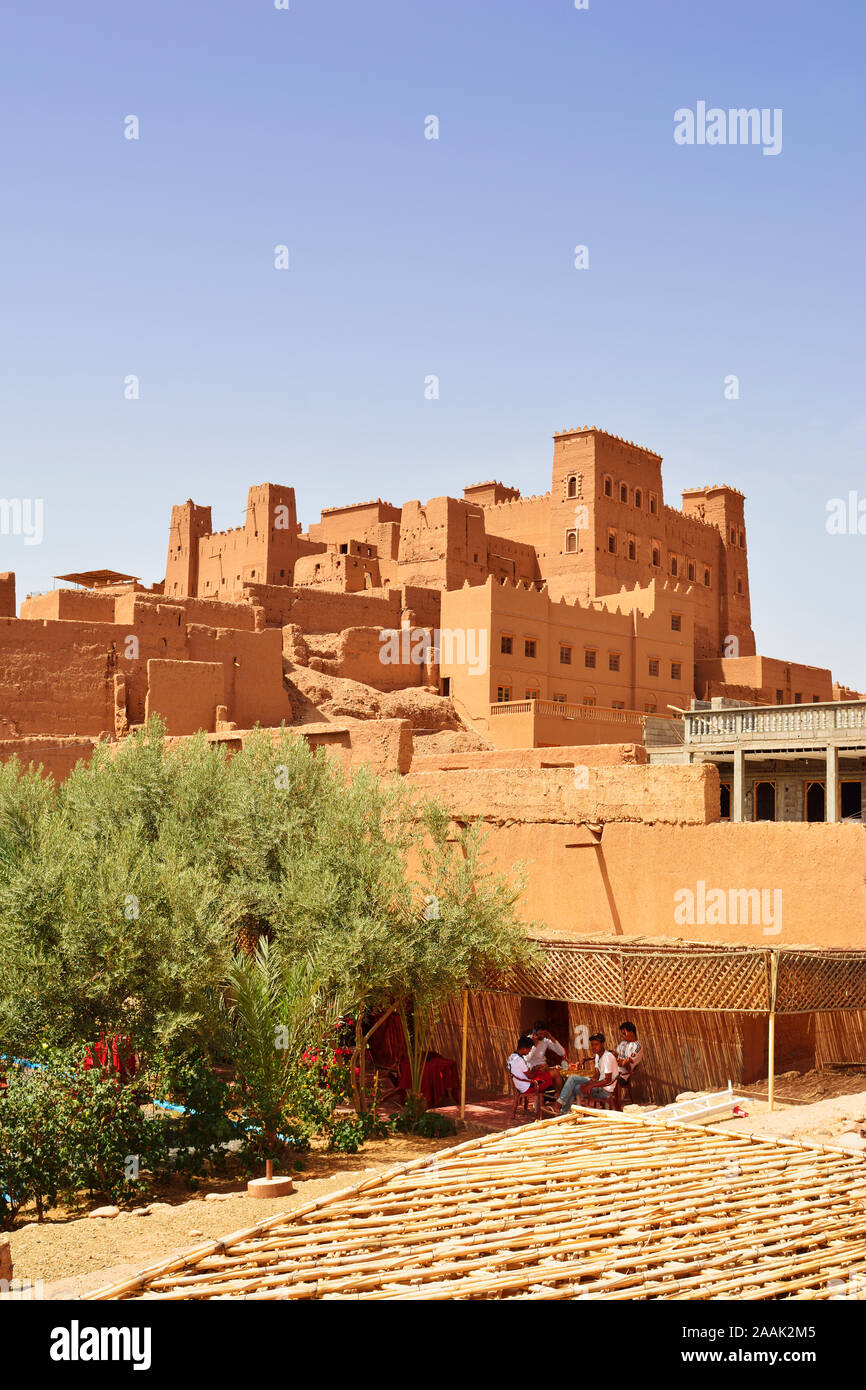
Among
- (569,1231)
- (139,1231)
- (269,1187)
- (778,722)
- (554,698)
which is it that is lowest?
(139,1231)

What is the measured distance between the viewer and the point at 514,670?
3703 cm

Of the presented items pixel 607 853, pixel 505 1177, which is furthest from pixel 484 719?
pixel 505 1177

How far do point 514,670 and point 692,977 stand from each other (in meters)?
25.2

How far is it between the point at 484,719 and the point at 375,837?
811 inches

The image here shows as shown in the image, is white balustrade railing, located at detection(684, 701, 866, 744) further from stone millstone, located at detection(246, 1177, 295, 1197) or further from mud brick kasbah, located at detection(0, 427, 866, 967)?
stone millstone, located at detection(246, 1177, 295, 1197)

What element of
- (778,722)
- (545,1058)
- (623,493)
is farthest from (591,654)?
(545,1058)

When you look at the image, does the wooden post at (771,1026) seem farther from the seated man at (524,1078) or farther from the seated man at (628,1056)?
the seated man at (524,1078)

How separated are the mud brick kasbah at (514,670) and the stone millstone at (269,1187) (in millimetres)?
5554

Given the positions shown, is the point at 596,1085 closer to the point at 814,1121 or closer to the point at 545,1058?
the point at 545,1058

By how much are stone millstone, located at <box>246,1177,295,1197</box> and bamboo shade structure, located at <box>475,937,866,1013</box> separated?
11.9 feet

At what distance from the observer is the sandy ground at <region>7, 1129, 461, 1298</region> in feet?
29.5

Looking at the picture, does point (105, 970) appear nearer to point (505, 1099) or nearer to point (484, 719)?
point (505, 1099)

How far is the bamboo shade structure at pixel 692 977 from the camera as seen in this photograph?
11.5m
